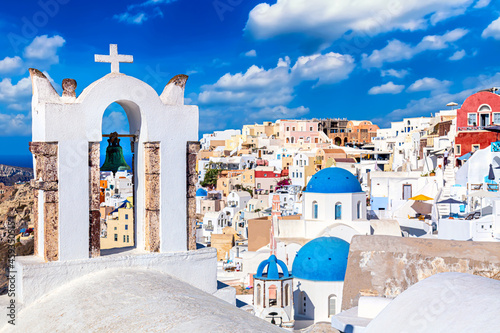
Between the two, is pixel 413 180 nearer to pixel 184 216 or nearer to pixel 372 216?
pixel 372 216

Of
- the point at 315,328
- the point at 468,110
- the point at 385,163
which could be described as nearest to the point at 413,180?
the point at 468,110

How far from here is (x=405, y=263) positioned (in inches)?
273

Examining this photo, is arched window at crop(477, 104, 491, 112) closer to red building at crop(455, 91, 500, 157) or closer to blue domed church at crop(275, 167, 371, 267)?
red building at crop(455, 91, 500, 157)

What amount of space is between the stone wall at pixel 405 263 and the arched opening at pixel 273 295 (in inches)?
408

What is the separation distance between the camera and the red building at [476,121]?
32594mm

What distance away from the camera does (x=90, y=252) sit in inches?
224

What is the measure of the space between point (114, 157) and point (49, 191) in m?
1.39

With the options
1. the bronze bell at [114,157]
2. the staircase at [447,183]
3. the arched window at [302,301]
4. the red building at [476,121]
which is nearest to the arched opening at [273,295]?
the arched window at [302,301]

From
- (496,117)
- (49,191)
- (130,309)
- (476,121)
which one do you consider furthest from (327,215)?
(130,309)

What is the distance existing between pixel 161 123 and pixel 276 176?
48.9m

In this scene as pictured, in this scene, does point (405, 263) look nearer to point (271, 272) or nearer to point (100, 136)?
point (100, 136)

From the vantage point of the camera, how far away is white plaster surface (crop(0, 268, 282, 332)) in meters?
4.16

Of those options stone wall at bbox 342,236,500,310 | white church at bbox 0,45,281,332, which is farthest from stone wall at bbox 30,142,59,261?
stone wall at bbox 342,236,500,310

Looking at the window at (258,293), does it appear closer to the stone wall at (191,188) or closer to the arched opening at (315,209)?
the arched opening at (315,209)
